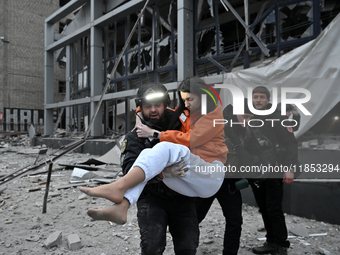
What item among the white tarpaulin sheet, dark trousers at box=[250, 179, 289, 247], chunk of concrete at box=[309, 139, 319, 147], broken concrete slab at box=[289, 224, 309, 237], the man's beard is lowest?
broken concrete slab at box=[289, 224, 309, 237]

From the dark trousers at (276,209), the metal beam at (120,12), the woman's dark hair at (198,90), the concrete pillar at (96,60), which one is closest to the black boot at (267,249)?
the dark trousers at (276,209)

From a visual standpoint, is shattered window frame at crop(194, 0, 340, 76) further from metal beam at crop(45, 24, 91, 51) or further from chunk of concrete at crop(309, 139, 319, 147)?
metal beam at crop(45, 24, 91, 51)

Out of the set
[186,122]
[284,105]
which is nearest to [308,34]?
[284,105]

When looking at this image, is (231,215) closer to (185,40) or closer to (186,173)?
(186,173)

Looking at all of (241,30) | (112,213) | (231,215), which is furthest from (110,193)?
(241,30)

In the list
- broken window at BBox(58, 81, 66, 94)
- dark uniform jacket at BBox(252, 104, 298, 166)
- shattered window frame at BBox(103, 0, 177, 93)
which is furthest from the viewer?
broken window at BBox(58, 81, 66, 94)

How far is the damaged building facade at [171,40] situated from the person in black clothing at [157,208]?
221 inches

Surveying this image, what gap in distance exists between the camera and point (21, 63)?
28.8 m

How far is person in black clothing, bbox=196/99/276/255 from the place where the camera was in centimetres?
259

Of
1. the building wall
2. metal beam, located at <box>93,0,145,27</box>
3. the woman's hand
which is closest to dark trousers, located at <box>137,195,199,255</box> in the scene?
the woman's hand

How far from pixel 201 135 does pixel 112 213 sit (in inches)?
37.0

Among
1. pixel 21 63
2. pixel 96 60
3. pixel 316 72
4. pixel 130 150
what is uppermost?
pixel 21 63

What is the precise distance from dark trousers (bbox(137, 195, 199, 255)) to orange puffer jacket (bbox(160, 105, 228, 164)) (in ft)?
1.35

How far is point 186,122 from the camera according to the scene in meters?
2.27
